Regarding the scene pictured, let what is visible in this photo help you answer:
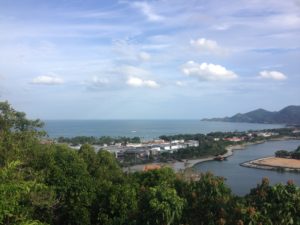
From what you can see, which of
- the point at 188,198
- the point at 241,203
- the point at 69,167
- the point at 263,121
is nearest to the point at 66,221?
the point at 69,167

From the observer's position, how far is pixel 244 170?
4056 centimetres

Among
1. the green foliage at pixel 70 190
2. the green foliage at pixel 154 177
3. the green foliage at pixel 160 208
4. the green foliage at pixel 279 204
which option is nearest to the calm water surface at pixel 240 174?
the green foliage at pixel 154 177

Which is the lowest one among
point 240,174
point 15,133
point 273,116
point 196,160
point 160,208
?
point 240,174

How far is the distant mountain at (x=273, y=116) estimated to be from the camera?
145m

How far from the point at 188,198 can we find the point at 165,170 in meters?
5.66

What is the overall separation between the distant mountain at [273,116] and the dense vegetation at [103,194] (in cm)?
12585

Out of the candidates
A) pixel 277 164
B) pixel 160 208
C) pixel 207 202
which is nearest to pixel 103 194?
pixel 207 202

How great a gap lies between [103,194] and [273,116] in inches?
6143

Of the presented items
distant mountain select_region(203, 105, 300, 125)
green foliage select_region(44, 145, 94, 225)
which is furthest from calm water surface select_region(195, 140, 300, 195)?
distant mountain select_region(203, 105, 300, 125)

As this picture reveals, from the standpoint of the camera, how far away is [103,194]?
9844mm

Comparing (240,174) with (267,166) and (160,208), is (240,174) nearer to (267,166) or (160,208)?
(267,166)

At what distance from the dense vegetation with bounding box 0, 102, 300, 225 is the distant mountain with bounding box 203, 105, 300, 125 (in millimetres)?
125848

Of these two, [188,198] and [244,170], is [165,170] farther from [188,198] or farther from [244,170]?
[244,170]

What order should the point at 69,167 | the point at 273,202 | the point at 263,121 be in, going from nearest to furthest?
the point at 273,202 → the point at 69,167 → the point at 263,121
